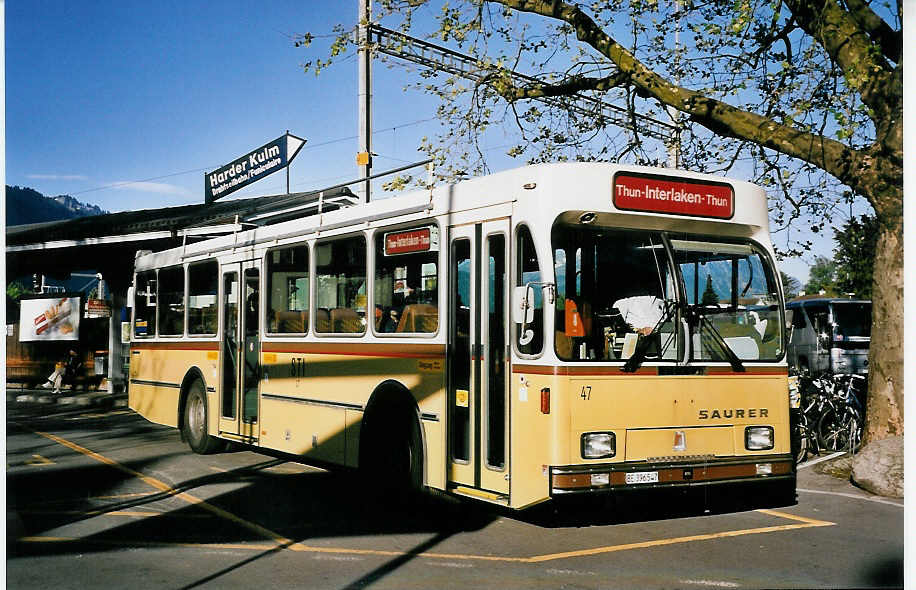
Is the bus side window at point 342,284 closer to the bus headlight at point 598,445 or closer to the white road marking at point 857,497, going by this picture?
the bus headlight at point 598,445

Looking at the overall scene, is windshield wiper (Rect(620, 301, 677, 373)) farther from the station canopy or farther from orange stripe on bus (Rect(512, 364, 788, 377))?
the station canopy

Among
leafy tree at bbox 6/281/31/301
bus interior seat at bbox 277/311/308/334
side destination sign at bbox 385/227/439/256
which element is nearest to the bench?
leafy tree at bbox 6/281/31/301

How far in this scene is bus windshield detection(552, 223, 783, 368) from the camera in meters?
7.45

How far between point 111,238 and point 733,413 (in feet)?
62.7

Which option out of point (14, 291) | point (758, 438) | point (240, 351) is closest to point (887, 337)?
point (758, 438)

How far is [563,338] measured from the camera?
733cm

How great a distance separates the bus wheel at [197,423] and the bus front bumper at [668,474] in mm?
7747

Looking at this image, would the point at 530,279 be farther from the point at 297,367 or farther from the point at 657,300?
the point at 297,367

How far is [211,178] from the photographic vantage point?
27766 mm

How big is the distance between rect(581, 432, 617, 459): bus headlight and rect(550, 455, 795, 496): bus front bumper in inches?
3.2

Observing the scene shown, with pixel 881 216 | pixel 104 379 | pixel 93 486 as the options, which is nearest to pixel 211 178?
pixel 104 379
